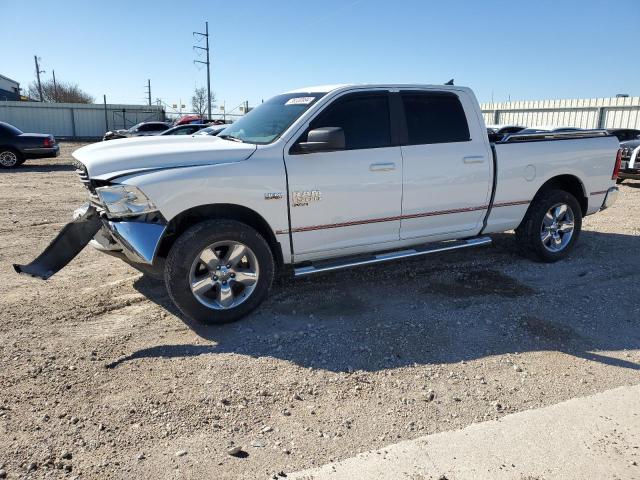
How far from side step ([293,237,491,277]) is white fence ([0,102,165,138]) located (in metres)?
39.3

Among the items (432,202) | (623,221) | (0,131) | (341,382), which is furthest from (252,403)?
(0,131)

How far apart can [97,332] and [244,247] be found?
54.3 inches

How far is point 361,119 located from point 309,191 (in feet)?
3.12

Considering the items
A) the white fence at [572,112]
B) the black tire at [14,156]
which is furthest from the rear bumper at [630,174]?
the black tire at [14,156]

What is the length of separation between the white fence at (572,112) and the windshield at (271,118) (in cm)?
2568

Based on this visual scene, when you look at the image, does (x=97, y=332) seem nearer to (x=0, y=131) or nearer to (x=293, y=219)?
(x=293, y=219)

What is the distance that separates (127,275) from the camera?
568 centimetres

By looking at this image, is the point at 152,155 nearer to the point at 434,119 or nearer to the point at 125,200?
the point at 125,200

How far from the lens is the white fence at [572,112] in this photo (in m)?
25.8

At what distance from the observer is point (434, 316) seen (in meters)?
4.64

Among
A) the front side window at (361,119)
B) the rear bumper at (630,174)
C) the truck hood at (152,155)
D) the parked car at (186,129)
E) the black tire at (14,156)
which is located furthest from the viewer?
the parked car at (186,129)

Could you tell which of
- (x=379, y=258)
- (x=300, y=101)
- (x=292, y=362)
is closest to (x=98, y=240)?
(x=292, y=362)

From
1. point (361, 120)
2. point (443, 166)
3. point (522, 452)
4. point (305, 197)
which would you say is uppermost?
point (361, 120)

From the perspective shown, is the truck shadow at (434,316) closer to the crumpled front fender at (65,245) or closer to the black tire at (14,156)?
the crumpled front fender at (65,245)
